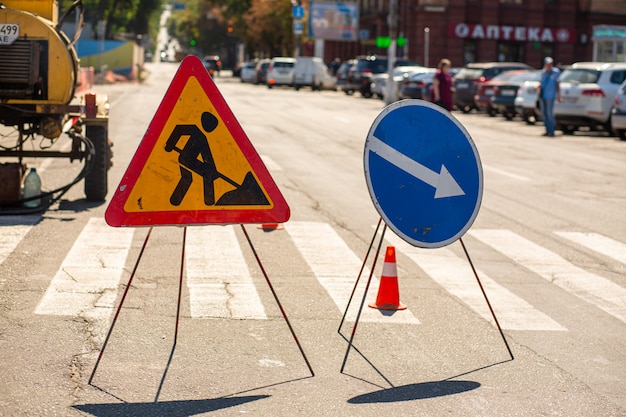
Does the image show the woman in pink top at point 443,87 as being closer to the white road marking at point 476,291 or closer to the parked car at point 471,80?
the white road marking at point 476,291

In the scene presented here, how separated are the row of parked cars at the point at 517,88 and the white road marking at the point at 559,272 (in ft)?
50.7

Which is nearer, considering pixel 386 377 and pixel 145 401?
pixel 145 401

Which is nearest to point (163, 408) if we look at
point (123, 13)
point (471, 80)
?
point (471, 80)

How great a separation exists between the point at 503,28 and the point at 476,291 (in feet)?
209

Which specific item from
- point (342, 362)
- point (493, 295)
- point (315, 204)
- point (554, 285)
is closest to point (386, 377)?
point (342, 362)

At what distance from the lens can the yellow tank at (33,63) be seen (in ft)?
41.5

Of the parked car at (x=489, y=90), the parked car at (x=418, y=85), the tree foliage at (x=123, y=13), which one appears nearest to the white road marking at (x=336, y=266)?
the parked car at (x=489, y=90)

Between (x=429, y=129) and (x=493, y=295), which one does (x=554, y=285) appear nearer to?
(x=493, y=295)

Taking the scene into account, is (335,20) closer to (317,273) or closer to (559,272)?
(559,272)

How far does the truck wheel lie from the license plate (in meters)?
1.52

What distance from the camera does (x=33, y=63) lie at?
12625 mm

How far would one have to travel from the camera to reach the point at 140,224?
6488mm

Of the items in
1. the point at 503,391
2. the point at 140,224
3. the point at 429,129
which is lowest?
the point at 503,391

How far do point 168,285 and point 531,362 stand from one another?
10.1ft
